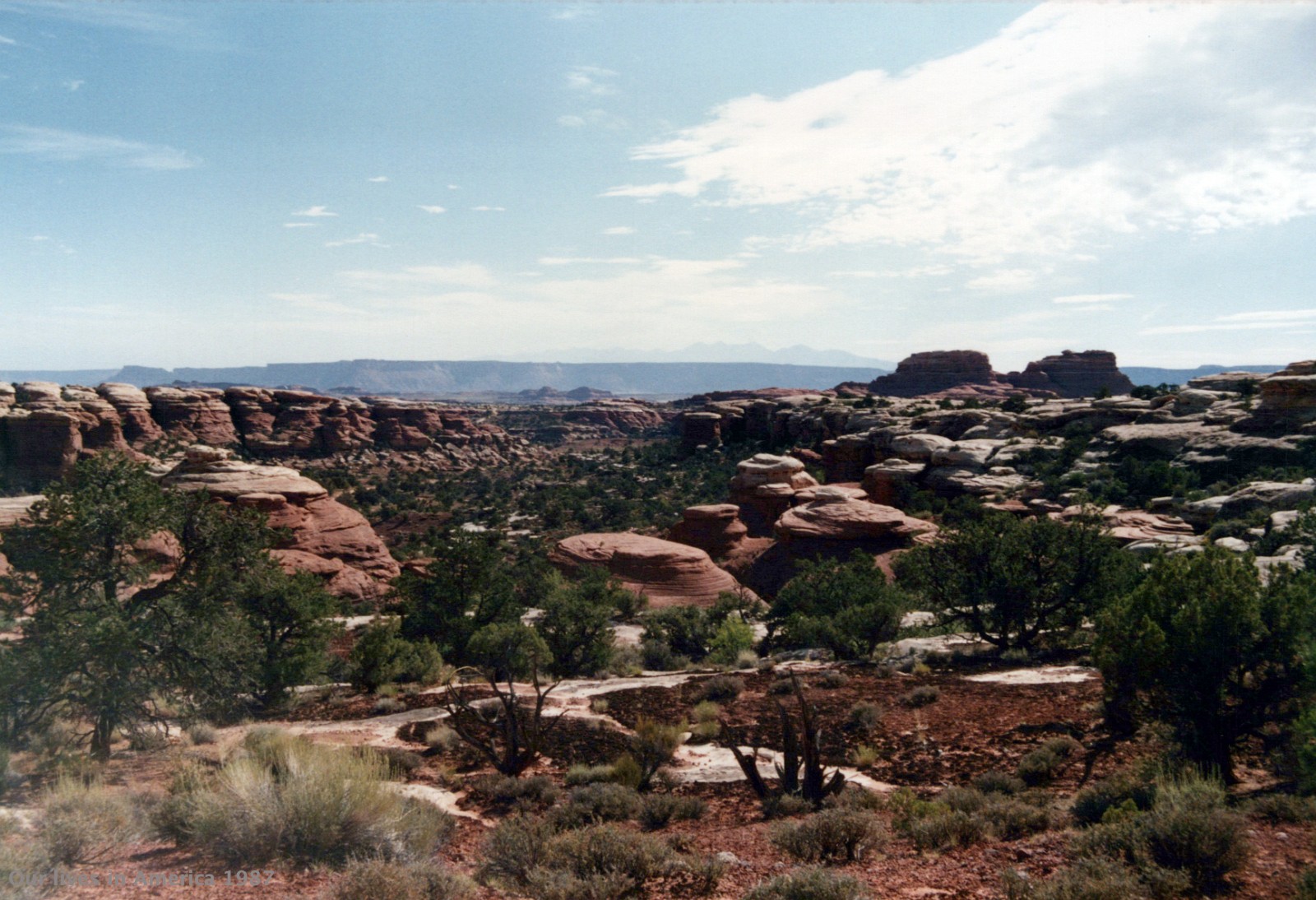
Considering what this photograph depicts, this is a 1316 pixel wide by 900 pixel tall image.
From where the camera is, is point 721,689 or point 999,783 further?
point 721,689

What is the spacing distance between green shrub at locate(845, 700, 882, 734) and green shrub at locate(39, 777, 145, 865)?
986 centimetres

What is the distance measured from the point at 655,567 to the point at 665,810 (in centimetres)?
2039

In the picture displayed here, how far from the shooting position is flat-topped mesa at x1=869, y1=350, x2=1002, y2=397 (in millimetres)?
107625

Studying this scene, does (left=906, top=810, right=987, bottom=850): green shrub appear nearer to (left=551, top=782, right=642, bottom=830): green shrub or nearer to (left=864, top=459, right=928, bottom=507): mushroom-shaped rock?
(left=551, top=782, right=642, bottom=830): green shrub

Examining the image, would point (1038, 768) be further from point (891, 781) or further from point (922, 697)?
point (922, 697)

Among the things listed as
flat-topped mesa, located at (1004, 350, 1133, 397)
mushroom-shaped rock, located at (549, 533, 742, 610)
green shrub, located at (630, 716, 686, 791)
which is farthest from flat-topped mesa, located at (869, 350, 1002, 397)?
green shrub, located at (630, 716, 686, 791)

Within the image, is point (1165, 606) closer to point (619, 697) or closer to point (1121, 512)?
point (619, 697)

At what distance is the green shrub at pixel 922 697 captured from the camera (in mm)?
12918

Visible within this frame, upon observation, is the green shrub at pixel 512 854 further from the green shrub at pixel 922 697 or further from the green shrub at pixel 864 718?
the green shrub at pixel 922 697

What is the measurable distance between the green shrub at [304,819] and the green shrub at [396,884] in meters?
0.52

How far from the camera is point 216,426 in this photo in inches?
2532

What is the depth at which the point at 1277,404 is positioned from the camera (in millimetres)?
34562

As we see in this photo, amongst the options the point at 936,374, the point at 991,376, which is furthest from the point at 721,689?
the point at 991,376

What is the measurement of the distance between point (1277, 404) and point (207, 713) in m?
44.4
